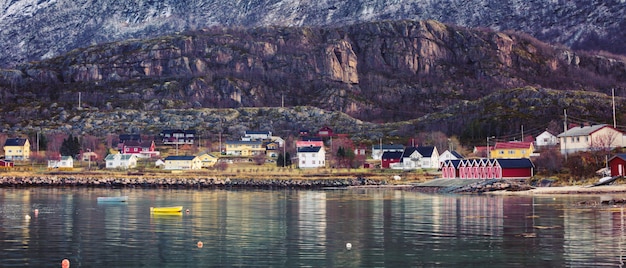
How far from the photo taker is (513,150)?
494 ft

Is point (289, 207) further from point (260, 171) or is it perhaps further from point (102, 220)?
point (260, 171)

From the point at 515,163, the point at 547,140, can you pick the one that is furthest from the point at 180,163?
the point at 547,140

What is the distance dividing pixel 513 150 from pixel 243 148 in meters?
67.1

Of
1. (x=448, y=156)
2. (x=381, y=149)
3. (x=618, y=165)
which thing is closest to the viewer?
(x=618, y=165)

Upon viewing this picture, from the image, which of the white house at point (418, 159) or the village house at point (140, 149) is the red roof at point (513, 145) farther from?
the village house at point (140, 149)

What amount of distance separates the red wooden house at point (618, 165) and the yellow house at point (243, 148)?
99.9 metres

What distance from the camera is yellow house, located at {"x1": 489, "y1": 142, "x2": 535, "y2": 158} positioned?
486 feet

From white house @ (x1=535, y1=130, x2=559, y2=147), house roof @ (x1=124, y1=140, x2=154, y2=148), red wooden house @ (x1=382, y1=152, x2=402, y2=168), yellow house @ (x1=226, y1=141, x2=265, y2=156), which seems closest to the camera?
red wooden house @ (x1=382, y1=152, x2=402, y2=168)

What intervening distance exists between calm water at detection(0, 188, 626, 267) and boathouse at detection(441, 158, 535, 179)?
27.7 meters

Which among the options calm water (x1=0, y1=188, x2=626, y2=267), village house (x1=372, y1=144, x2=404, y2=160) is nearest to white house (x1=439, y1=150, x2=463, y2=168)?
village house (x1=372, y1=144, x2=404, y2=160)

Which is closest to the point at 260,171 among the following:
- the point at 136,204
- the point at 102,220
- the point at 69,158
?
the point at 69,158

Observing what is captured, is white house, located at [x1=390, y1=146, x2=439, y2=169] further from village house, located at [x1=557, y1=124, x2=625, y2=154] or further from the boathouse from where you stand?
village house, located at [x1=557, y1=124, x2=625, y2=154]

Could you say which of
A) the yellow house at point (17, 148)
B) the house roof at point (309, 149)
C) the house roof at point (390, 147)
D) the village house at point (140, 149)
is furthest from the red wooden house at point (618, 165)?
the yellow house at point (17, 148)

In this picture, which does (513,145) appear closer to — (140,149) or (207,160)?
(207,160)
